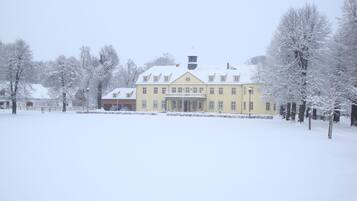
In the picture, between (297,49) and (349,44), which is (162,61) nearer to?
(297,49)

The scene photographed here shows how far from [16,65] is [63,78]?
1119 centimetres

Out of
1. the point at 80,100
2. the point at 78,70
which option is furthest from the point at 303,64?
the point at 80,100

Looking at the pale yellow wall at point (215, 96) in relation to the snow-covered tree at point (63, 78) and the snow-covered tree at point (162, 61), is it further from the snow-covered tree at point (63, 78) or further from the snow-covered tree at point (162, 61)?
the snow-covered tree at point (162, 61)

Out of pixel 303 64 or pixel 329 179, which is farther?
pixel 303 64

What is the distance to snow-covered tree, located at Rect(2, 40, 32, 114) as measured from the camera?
4956 cm

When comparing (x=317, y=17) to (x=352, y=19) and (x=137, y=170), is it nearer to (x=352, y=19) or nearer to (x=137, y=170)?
(x=352, y=19)

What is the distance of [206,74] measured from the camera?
6844 cm

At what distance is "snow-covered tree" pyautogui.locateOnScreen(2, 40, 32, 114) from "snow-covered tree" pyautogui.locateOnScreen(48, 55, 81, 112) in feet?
28.2

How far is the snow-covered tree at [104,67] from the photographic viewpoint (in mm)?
71844

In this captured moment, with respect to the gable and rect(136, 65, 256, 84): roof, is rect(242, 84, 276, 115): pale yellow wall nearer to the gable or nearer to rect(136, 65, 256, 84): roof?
rect(136, 65, 256, 84): roof

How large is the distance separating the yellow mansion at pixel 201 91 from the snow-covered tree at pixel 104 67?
298 inches

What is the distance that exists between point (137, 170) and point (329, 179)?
5.77 meters

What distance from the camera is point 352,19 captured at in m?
31.8

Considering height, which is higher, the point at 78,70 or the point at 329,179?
the point at 78,70
